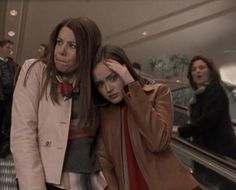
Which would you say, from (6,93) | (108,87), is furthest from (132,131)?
(6,93)

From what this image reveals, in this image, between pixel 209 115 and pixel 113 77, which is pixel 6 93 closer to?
pixel 209 115

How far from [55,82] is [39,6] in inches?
433

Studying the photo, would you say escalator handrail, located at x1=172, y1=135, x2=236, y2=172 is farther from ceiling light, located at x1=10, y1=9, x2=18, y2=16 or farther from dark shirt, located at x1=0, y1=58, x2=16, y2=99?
ceiling light, located at x1=10, y1=9, x2=18, y2=16

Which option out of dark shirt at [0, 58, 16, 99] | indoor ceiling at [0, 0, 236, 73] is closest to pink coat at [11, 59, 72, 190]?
dark shirt at [0, 58, 16, 99]

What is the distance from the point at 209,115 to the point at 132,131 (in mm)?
2201

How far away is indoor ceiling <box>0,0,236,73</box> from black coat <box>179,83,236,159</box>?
27.0 ft

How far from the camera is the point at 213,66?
459 centimetres

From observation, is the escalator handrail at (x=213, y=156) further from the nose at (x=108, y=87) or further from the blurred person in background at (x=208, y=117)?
the nose at (x=108, y=87)

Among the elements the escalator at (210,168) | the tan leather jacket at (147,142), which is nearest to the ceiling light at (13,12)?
the escalator at (210,168)

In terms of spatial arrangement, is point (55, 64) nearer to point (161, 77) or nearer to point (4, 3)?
point (4, 3)

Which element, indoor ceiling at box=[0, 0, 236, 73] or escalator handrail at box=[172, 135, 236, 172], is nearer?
escalator handrail at box=[172, 135, 236, 172]

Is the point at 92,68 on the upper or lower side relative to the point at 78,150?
upper

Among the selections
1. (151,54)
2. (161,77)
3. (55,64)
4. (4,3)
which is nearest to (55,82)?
(55,64)

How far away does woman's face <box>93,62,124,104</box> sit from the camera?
2082mm
